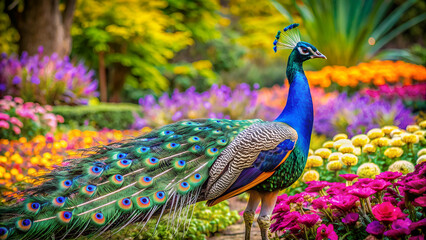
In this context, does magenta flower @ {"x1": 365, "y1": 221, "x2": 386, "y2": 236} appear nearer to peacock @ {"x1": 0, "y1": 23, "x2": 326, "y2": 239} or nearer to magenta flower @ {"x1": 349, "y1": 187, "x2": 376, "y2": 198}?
magenta flower @ {"x1": 349, "y1": 187, "x2": 376, "y2": 198}

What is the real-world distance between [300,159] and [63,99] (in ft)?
20.8

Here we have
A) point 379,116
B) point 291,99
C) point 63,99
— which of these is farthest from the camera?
point 63,99

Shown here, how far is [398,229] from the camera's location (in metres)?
1.74

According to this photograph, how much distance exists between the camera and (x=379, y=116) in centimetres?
485

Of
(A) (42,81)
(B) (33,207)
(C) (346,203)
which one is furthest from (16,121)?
(C) (346,203)

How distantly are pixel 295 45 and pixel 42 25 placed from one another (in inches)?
276

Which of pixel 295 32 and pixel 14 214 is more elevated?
pixel 295 32

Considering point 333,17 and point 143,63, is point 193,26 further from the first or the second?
point 333,17

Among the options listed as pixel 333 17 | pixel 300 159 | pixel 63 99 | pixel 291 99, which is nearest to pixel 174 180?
pixel 300 159

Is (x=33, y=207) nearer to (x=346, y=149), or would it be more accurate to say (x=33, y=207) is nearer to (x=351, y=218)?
(x=351, y=218)

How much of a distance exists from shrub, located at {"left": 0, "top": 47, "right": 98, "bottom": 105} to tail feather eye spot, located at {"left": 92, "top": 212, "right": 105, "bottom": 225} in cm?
562

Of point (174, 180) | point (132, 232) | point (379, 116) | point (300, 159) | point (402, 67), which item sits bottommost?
point (132, 232)

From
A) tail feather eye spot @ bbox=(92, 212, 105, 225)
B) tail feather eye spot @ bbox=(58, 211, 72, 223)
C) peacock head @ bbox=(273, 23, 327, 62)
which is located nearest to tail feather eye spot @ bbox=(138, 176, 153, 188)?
tail feather eye spot @ bbox=(92, 212, 105, 225)

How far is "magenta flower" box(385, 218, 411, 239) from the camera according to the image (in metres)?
1.74
